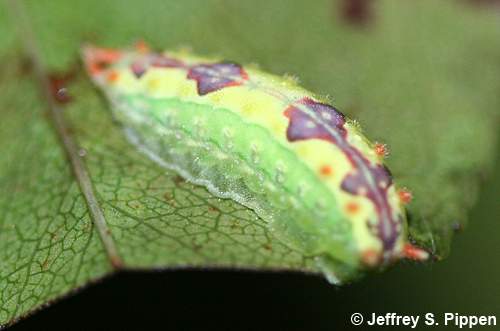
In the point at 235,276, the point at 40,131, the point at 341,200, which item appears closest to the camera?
the point at 341,200

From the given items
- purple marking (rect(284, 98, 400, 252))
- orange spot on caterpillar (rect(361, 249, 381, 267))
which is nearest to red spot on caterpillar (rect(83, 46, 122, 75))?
purple marking (rect(284, 98, 400, 252))

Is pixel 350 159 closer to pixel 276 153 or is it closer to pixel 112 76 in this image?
pixel 276 153

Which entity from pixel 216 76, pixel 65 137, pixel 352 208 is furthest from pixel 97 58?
pixel 352 208

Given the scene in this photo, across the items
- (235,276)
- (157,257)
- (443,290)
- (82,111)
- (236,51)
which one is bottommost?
(157,257)

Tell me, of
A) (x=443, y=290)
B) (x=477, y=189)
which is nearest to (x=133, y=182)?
(x=477, y=189)

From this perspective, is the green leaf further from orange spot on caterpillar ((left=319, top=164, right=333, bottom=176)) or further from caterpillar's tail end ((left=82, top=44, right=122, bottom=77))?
orange spot on caterpillar ((left=319, top=164, right=333, bottom=176))

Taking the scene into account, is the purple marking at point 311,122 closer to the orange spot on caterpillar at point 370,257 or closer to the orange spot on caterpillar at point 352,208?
the orange spot on caterpillar at point 352,208

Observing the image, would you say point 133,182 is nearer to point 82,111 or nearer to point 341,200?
point 82,111
